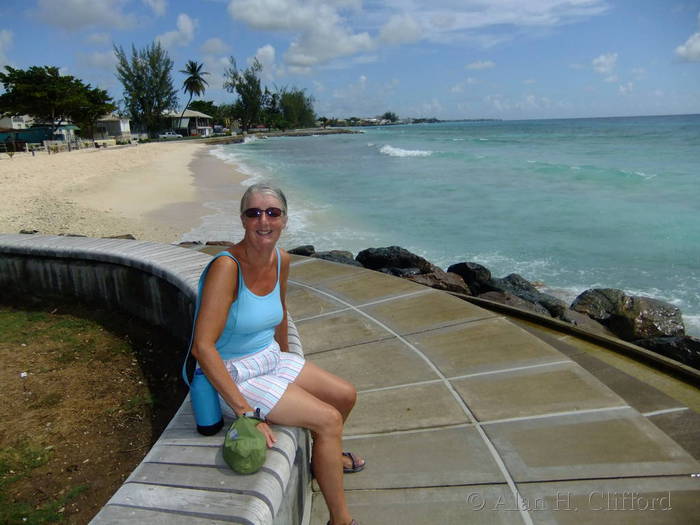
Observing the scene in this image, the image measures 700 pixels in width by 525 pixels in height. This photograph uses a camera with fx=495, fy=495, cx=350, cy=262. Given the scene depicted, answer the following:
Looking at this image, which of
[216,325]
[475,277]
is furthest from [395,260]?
[216,325]

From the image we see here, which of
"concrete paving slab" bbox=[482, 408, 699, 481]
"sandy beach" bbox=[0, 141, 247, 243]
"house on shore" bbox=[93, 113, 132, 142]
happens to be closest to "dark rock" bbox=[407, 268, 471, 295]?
"concrete paving slab" bbox=[482, 408, 699, 481]

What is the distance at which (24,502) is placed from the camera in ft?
9.19

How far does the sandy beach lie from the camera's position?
13.7 metres

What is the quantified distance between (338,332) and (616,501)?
2465 mm

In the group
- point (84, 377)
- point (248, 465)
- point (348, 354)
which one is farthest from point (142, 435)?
point (248, 465)

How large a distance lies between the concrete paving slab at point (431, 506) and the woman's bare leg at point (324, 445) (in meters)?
0.23

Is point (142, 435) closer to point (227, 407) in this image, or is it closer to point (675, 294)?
point (227, 407)

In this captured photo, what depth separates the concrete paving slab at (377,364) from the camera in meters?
3.49

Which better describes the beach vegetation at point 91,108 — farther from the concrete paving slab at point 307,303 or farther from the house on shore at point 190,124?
the concrete paving slab at point 307,303

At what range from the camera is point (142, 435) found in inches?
135

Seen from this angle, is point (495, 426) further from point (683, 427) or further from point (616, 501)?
point (683, 427)

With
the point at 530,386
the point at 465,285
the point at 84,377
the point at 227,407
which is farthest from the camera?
the point at 465,285

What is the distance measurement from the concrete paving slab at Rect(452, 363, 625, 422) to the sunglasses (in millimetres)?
1728

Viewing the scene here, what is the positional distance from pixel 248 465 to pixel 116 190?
22005 mm
